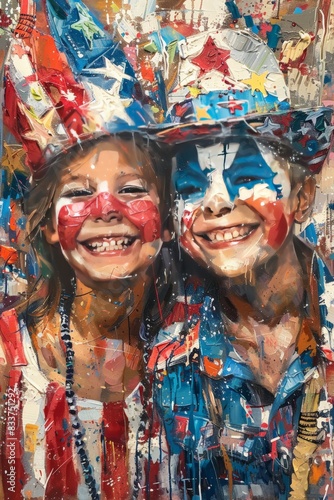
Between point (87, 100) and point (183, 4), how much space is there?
A: 1.59 feet

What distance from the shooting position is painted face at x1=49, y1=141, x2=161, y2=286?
2.44 meters

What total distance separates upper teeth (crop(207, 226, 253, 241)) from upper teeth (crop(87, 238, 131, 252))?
30cm

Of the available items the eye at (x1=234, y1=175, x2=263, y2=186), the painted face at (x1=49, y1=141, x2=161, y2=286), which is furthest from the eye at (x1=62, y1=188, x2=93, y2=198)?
the eye at (x1=234, y1=175, x2=263, y2=186)

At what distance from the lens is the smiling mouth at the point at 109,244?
2467 mm

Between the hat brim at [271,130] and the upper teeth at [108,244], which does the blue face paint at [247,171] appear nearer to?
the hat brim at [271,130]

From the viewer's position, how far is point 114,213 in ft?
8.01

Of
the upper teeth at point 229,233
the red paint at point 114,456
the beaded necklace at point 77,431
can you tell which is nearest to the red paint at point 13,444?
the beaded necklace at point 77,431

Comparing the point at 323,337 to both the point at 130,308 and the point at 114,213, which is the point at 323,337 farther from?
the point at 114,213

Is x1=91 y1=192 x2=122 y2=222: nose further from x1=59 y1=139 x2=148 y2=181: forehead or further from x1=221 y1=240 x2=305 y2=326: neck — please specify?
x1=221 y1=240 x2=305 y2=326: neck

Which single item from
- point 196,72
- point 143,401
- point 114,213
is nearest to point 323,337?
point 143,401

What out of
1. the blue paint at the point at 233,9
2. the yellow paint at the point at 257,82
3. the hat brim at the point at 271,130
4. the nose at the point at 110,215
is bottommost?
the nose at the point at 110,215

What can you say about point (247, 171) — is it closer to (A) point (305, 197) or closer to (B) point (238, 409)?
(A) point (305, 197)

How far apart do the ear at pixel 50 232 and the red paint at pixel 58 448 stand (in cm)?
52

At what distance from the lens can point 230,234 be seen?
246cm
